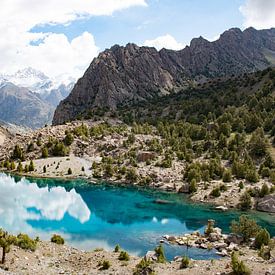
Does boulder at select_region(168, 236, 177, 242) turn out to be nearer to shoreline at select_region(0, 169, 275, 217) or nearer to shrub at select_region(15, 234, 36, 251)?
shoreline at select_region(0, 169, 275, 217)

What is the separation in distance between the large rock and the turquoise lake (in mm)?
2539

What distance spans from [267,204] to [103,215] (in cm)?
3312

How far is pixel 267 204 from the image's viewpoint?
8756cm

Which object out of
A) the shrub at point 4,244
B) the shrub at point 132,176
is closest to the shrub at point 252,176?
the shrub at point 132,176

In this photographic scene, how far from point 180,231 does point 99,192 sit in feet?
126

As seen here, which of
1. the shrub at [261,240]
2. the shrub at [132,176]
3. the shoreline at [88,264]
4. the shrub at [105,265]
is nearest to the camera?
the shoreline at [88,264]

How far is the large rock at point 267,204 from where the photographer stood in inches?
3427

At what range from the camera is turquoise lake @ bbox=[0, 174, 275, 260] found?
224 ft

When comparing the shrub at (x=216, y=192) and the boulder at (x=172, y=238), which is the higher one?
the shrub at (x=216, y=192)

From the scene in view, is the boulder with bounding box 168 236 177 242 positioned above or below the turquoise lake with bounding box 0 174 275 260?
above

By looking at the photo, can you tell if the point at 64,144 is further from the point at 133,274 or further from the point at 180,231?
the point at 133,274

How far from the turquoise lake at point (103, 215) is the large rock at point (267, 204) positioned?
Answer: 254cm

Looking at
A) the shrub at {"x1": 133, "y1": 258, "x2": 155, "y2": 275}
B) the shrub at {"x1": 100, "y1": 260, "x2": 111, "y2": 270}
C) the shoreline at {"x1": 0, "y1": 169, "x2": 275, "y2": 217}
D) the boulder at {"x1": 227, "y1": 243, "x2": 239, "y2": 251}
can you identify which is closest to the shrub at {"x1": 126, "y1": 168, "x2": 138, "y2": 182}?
the shoreline at {"x1": 0, "y1": 169, "x2": 275, "y2": 217}

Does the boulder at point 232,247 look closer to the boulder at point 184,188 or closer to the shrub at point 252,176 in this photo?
the boulder at point 184,188
